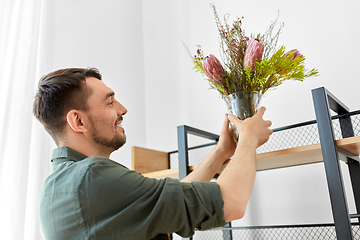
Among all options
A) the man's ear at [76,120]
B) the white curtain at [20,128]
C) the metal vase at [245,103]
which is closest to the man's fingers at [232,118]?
the metal vase at [245,103]

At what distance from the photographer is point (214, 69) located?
3.18 feet

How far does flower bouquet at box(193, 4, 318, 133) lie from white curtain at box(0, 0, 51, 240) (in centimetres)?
81

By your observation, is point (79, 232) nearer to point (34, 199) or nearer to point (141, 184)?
point (141, 184)

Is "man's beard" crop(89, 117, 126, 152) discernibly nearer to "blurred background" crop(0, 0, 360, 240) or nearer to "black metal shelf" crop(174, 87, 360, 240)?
"black metal shelf" crop(174, 87, 360, 240)

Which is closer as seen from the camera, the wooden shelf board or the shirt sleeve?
the shirt sleeve

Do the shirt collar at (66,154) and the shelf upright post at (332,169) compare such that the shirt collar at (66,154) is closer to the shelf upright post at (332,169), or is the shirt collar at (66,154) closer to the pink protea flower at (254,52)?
the pink protea flower at (254,52)

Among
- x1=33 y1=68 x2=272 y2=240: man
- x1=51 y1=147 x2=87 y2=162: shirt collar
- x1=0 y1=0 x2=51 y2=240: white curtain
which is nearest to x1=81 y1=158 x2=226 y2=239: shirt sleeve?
x1=33 y1=68 x2=272 y2=240: man

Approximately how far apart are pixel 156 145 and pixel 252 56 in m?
1.10

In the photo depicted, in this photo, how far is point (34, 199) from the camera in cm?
134

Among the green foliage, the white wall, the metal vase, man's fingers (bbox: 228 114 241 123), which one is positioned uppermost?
the white wall

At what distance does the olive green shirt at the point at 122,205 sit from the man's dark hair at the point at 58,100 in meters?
0.20

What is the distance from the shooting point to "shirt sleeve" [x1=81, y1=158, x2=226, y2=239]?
655 millimetres

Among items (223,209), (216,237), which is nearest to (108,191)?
(223,209)

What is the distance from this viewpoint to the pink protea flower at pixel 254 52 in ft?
3.04
